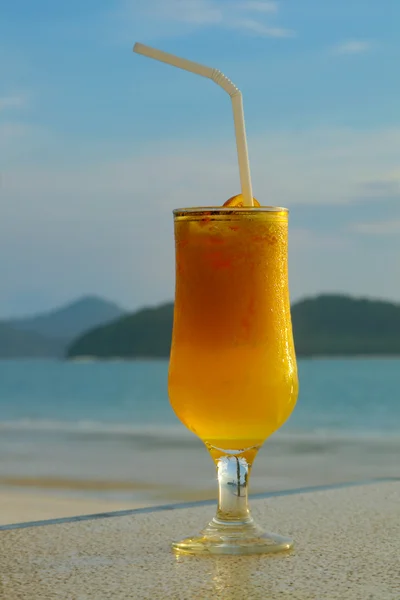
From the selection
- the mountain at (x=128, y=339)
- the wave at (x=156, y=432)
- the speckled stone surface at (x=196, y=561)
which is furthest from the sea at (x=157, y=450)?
the mountain at (x=128, y=339)

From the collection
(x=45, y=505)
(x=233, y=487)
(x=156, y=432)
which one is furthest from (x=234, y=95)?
(x=156, y=432)

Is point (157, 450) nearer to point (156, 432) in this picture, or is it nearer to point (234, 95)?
point (156, 432)

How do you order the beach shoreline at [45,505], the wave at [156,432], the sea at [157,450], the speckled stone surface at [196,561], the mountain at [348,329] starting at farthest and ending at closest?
the mountain at [348,329] → the wave at [156,432] → the sea at [157,450] → the beach shoreline at [45,505] → the speckled stone surface at [196,561]

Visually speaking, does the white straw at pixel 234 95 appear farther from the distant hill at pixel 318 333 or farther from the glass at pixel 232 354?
the distant hill at pixel 318 333

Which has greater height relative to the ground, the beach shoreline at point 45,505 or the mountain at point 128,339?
the mountain at point 128,339

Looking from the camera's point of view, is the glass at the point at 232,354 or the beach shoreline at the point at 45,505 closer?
the glass at the point at 232,354

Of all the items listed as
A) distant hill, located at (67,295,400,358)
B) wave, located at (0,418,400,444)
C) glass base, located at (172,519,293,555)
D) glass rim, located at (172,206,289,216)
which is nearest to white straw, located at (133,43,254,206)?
glass rim, located at (172,206,289,216)
